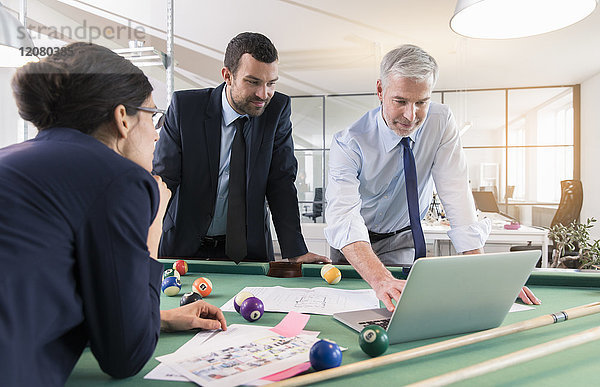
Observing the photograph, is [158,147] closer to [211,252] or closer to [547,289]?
[211,252]

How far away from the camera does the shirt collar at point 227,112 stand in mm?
2520

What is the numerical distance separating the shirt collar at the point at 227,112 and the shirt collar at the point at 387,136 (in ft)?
2.41

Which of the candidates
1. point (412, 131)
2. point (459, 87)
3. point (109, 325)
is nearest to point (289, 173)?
point (412, 131)

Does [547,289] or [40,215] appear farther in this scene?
[547,289]

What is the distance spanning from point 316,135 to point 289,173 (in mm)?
7597

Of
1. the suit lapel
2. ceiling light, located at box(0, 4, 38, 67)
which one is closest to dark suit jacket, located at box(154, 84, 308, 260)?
the suit lapel

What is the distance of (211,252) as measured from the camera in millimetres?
2479

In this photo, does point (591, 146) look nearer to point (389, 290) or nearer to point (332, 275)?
point (332, 275)

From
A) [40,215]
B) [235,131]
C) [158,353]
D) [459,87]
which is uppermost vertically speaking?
[459,87]

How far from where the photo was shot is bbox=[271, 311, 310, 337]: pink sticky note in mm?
1221

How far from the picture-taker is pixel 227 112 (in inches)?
100

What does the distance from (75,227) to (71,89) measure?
0.97 ft

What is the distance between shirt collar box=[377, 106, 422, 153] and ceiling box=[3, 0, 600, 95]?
3.27 m

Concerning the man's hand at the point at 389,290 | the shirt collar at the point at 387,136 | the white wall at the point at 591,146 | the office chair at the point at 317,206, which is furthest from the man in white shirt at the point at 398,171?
the office chair at the point at 317,206
